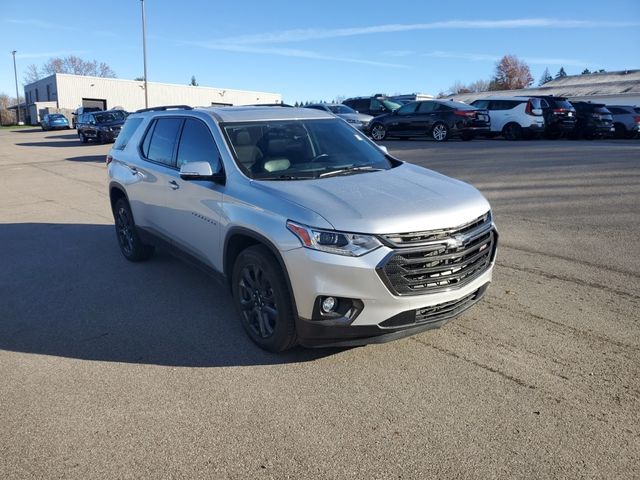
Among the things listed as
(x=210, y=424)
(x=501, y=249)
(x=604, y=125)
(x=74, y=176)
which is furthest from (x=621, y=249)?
(x=604, y=125)

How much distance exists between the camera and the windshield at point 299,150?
14.5ft

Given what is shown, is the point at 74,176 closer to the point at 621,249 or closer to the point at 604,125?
the point at 621,249

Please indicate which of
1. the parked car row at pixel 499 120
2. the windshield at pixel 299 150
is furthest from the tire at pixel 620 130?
the windshield at pixel 299 150

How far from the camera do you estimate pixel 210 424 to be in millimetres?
3184

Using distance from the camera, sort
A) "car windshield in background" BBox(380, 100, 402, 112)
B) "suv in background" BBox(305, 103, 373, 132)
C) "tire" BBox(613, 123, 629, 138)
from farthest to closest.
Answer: "car windshield in background" BBox(380, 100, 402, 112) < "tire" BBox(613, 123, 629, 138) < "suv in background" BBox(305, 103, 373, 132)

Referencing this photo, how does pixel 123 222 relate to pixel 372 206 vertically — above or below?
below

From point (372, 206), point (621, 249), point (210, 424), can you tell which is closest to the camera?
point (210, 424)

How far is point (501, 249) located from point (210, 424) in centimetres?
463

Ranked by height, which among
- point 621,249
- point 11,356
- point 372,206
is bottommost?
point 11,356

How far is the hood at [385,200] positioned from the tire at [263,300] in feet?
1.51

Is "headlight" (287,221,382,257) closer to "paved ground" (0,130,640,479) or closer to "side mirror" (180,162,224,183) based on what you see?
"paved ground" (0,130,640,479)

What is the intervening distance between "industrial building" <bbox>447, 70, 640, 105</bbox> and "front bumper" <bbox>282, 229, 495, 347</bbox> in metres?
42.6

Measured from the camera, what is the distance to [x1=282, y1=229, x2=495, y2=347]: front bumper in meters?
3.39

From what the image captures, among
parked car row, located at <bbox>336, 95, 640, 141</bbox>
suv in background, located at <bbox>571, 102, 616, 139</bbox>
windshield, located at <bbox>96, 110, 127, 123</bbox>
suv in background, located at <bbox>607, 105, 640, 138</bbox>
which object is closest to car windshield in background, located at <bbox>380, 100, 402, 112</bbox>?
parked car row, located at <bbox>336, 95, 640, 141</bbox>
